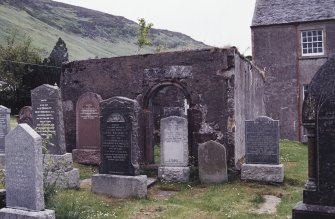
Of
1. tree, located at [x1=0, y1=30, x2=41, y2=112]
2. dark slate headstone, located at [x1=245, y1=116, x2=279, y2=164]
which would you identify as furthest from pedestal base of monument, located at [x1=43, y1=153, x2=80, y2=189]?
tree, located at [x1=0, y1=30, x2=41, y2=112]

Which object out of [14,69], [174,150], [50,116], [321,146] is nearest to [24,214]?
[50,116]

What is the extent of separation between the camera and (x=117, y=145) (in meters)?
9.67

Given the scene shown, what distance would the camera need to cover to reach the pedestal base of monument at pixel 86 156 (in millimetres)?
13016

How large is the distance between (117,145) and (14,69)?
88.0 ft

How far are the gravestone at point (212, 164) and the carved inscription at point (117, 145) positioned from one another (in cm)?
249

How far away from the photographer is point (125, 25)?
134 metres

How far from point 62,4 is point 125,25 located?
2533 cm

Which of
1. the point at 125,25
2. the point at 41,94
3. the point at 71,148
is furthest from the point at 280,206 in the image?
the point at 125,25

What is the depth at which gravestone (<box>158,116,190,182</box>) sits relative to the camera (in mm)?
11258

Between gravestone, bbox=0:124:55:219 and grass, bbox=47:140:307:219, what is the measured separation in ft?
2.13

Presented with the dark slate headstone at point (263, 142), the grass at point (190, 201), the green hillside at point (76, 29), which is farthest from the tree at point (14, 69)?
the green hillside at point (76, 29)

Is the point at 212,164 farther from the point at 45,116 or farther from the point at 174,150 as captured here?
the point at 45,116

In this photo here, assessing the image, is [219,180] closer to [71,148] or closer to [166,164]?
[166,164]

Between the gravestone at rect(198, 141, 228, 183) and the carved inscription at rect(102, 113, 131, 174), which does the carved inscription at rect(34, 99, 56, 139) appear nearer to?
the carved inscription at rect(102, 113, 131, 174)
